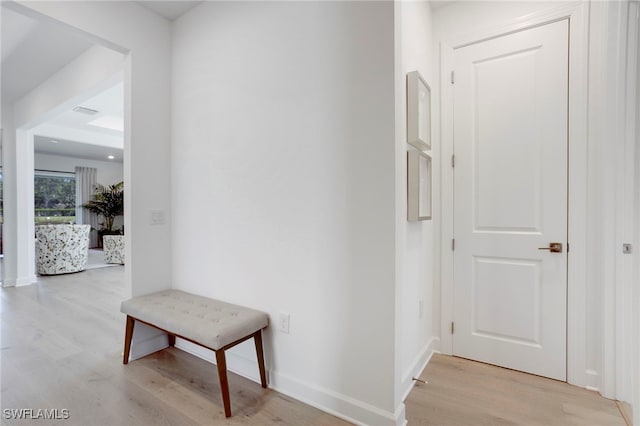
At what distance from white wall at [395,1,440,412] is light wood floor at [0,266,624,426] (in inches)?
7.8

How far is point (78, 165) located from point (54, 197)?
106 cm

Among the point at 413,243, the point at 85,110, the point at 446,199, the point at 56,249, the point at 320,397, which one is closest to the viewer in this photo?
the point at 320,397

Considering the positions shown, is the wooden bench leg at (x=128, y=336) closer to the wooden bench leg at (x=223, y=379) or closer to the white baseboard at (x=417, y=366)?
the wooden bench leg at (x=223, y=379)

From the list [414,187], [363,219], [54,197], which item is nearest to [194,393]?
[363,219]

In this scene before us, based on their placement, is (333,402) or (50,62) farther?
(50,62)

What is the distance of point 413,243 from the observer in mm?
2066

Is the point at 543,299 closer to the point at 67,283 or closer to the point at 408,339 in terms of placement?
the point at 408,339

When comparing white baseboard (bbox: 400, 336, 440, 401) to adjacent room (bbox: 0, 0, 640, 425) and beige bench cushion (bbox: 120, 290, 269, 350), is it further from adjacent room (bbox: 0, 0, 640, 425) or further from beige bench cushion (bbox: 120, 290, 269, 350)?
beige bench cushion (bbox: 120, 290, 269, 350)

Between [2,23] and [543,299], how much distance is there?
4926mm

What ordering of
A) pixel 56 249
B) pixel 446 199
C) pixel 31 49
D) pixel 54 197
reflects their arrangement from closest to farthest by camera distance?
1. pixel 446 199
2. pixel 31 49
3. pixel 56 249
4. pixel 54 197

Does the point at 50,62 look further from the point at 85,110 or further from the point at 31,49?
the point at 85,110

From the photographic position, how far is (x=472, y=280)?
2.38m

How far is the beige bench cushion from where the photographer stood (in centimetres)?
177

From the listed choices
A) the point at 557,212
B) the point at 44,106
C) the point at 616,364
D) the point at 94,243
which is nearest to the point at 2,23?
the point at 44,106
